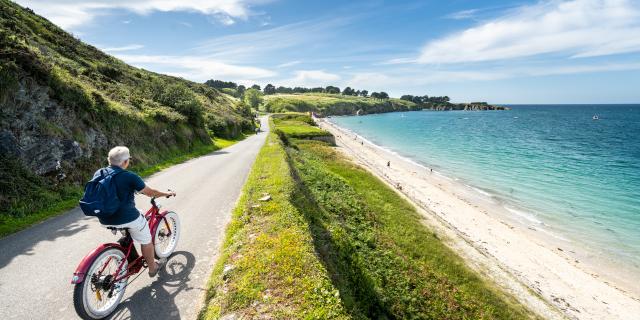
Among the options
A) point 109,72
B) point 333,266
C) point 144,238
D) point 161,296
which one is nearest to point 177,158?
point 109,72

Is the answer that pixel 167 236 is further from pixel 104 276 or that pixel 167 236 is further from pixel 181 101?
pixel 181 101

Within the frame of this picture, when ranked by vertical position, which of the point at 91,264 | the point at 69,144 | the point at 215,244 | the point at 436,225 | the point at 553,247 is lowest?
the point at 553,247

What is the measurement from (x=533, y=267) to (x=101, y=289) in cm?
2252

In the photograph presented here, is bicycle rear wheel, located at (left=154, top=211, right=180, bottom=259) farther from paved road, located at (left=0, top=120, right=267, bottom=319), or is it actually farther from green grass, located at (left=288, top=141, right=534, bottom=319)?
green grass, located at (left=288, top=141, right=534, bottom=319)

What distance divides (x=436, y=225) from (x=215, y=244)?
1712 cm

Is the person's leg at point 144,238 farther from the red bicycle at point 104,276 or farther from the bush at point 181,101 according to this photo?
the bush at point 181,101

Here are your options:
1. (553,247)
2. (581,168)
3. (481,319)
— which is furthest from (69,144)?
(581,168)

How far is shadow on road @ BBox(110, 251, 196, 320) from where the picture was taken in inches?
266

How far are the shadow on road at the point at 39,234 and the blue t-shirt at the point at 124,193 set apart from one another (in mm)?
4572

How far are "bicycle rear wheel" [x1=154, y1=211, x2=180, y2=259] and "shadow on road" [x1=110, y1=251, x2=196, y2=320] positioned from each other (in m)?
0.36

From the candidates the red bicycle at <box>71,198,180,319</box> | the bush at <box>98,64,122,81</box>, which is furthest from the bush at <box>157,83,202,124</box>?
the red bicycle at <box>71,198,180,319</box>

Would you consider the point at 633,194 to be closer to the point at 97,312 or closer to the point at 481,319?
the point at 481,319

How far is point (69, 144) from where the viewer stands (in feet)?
53.7

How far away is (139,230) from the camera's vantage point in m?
7.19
